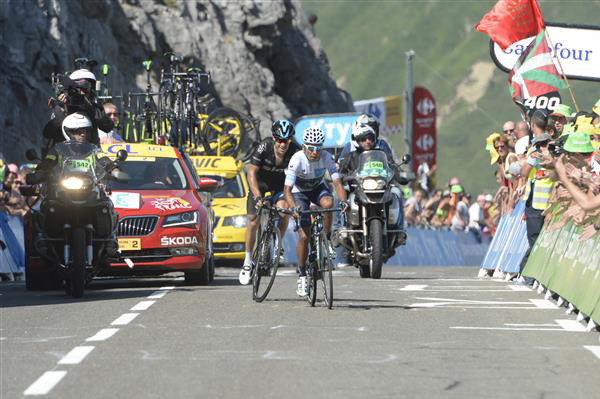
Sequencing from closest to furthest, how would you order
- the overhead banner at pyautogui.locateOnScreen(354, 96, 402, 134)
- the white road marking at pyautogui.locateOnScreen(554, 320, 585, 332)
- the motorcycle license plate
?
the white road marking at pyautogui.locateOnScreen(554, 320, 585, 332) → the motorcycle license plate → the overhead banner at pyautogui.locateOnScreen(354, 96, 402, 134)

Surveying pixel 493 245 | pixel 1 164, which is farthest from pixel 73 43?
pixel 493 245

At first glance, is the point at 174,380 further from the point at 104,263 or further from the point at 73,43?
the point at 73,43

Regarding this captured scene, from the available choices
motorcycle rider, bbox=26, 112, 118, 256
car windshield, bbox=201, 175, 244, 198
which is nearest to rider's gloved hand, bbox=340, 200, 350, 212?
motorcycle rider, bbox=26, 112, 118, 256

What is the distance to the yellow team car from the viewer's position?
1087 inches

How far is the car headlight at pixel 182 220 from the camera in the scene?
18844 mm

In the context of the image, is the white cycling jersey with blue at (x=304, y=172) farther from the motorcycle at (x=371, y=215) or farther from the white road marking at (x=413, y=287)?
the motorcycle at (x=371, y=215)

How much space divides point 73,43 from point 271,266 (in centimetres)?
3289

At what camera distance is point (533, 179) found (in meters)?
19.5

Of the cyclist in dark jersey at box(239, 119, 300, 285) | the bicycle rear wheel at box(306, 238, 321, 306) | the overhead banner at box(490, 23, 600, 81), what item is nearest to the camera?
the bicycle rear wheel at box(306, 238, 321, 306)

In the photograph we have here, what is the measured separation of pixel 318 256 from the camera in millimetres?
15258

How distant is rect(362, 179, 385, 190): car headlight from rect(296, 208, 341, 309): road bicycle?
5.39 metres

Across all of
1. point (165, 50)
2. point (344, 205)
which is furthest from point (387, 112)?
point (344, 205)

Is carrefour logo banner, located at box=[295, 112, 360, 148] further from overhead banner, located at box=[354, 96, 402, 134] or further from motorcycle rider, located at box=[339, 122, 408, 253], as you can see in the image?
overhead banner, located at box=[354, 96, 402, 134]

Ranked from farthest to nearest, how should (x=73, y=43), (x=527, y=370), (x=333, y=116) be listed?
(x=73, y=43) → (x=333, y=116) → (x=527, y=370)
